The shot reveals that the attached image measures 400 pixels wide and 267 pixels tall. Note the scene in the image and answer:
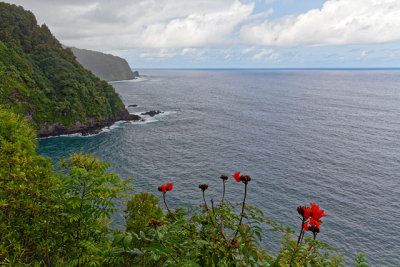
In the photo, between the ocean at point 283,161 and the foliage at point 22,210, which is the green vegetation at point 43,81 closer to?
the ocean at point 283,161

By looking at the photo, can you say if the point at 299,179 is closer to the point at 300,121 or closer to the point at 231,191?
the point at 231,191

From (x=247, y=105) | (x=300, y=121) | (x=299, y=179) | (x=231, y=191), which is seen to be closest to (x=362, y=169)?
(x=299, y=179)

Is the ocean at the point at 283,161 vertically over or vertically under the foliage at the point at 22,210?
under

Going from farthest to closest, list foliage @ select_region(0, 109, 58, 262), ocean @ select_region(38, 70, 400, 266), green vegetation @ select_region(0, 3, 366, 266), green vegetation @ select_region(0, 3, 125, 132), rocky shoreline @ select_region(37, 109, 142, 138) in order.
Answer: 1. rocky shoreline @ select_region(37, 109, 142, 138)
2. green vegetation @ select_region(0, 3, 125, 132)
3. ocean @ select_region(38, 70, 400, 266)
4. foliage @ select_region(0, 109, 58, 262)
5. green vegetation @ select_region(0, 3, 366, 266)

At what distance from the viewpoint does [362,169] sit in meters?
59.2

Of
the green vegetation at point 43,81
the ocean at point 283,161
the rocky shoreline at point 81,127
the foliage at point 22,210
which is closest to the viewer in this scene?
the foliage at point 22,210

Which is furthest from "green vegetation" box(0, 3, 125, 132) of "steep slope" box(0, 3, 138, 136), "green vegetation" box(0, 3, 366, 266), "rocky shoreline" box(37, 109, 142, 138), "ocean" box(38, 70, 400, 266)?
"green vegetation" box(0, 3, 366, 266)

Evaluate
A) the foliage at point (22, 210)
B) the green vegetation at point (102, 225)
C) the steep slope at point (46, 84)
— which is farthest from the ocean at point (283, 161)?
the foliage at point (22, 210)

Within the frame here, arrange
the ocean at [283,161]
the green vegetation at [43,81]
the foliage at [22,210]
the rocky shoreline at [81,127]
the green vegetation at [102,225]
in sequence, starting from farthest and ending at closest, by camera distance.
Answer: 1. the rocky shoreline at [81,127]
2. the green vegetation at [43,81]
3. the ocean at [283,161]
4. the foliage at [22,210]
5. the green vegetation at [102,225]

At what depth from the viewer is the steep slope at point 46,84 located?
81375mm

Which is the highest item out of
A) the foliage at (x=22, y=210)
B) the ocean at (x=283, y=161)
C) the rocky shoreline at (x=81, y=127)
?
the foliage at (x=22, y=210)

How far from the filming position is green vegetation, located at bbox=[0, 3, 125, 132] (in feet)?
267

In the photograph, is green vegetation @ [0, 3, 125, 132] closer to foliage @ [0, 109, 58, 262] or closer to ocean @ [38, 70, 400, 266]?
ocean @ [38, 70, 400, 266]

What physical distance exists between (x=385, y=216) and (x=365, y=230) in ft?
22.0
